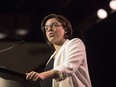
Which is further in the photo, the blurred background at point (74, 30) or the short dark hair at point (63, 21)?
the blurred background at point (74, 30)

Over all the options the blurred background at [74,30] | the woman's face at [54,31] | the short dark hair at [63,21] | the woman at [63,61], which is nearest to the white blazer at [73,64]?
the woman at [63,61]

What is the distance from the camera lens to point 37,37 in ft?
21.3

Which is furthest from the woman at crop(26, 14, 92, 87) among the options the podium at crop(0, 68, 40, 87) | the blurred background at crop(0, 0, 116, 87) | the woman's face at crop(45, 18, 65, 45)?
the blurred background at crop(0, 0, 116, 87)

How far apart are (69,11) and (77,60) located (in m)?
4.23

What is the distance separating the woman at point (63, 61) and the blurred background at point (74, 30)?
2.67 metres


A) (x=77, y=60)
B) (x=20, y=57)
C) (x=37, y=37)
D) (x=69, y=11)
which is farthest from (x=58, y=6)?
(x=77, y=60)

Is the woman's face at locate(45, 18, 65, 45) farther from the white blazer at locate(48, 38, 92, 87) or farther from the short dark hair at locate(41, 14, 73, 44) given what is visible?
the white blazer at locate(48, 38, 92, 87)

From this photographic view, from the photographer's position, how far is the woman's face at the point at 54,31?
2348mm

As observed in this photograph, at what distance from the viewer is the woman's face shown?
2348mm

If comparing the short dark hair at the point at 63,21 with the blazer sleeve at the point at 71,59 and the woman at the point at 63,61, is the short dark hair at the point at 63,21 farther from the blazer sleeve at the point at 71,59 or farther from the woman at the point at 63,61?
the blazer sleeve at the point at 71,59

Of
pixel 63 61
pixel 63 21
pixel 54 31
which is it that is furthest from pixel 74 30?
pixel 63 61

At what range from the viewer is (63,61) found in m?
2.11

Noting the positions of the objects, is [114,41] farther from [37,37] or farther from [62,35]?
[62,35]

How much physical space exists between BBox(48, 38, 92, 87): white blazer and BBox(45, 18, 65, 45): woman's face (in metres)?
0.17
